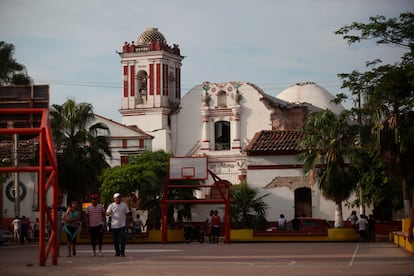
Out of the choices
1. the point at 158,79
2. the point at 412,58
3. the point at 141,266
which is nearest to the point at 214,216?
the point at 412,58

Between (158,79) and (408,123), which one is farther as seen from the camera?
(158,79)

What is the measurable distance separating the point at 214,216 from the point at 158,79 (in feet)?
134

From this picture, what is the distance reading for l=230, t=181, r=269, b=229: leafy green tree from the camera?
47.4 m

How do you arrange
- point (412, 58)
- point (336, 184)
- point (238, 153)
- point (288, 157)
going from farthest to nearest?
point (238, 153)
point (288, 157)
point (336, 184)
point (412, 58)

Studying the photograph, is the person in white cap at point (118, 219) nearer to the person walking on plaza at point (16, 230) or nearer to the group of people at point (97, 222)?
the group of people at point (97, 222)

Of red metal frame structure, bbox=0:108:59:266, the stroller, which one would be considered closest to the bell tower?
the stroller

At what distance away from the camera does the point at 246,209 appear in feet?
158

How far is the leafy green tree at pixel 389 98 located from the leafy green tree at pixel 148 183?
1222cm

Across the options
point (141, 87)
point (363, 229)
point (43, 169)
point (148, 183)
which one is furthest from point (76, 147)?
point (43, 169)

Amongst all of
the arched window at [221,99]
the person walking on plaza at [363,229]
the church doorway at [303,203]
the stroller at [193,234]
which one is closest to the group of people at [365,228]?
the person walking on plaza at [363,229]

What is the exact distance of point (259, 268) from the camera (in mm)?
17219

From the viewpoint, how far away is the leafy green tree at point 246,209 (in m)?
47.4

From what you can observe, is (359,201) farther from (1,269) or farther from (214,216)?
(1,269)

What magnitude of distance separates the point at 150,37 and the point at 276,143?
103 feet
